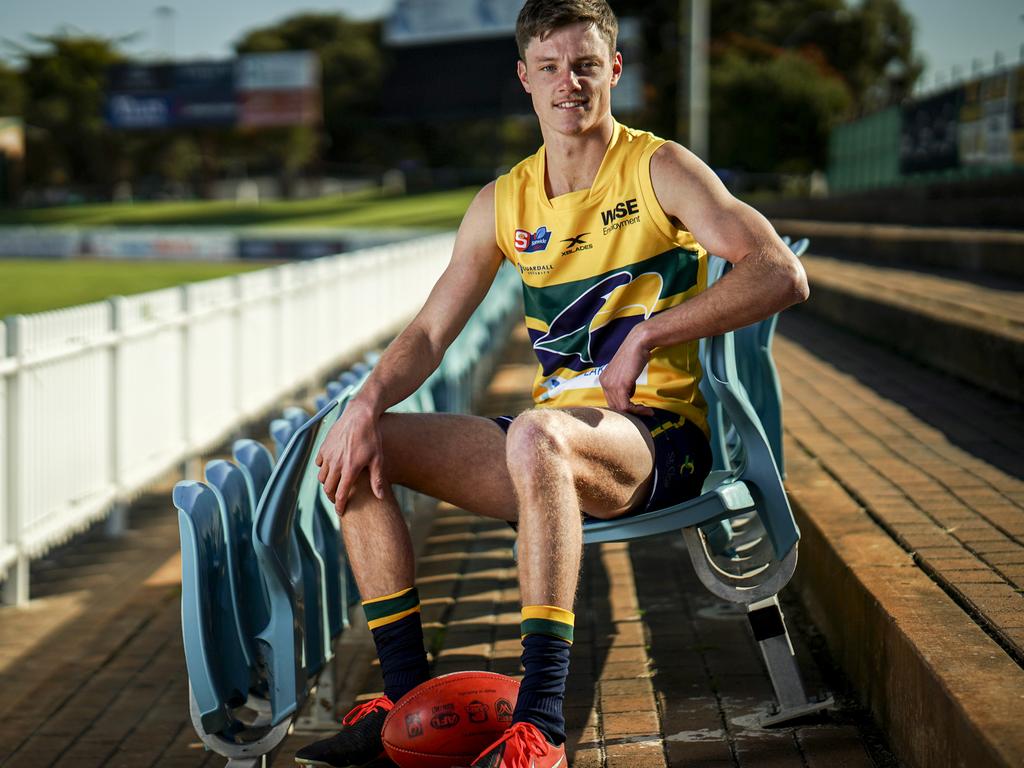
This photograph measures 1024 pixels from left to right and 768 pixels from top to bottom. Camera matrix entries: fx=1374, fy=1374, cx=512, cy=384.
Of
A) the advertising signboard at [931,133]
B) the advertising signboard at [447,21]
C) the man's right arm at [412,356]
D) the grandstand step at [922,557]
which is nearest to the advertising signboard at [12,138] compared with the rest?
the advertising signboard at [447,21]

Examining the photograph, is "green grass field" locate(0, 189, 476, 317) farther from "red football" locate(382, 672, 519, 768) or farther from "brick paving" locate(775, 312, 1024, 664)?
"red football" locate(382, 672, 519, 768)

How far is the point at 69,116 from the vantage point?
83.1 m

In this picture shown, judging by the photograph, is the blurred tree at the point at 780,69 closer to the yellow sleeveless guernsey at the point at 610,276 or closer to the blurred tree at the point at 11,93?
the yellow sleeveless guernsey at the point at 610,276

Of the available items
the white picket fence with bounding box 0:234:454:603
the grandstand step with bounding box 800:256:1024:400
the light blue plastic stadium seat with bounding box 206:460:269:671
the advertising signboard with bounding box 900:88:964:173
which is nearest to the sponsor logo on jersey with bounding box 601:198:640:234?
the light blue plastic stadium seat with bounding box 206:460:269:671

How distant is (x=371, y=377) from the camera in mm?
3303

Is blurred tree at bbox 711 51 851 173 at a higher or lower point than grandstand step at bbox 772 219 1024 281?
higher

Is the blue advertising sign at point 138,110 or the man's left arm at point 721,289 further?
the blue advertising sign at point 138,110

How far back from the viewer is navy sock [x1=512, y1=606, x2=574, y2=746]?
280 centimetres

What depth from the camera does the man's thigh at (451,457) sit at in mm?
3191

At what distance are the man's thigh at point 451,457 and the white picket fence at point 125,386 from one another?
352 centimetres

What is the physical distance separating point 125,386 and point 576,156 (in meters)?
4.93

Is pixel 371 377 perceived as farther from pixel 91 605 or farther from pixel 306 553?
pixel 91 605

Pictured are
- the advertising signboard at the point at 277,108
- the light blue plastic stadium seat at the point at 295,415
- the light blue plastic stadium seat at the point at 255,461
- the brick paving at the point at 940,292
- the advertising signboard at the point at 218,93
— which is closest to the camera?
the light blue plastic stadium seat at the point at 255,461

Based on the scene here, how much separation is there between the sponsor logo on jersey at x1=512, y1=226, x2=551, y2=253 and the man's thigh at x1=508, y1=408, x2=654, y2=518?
0.52 meters
